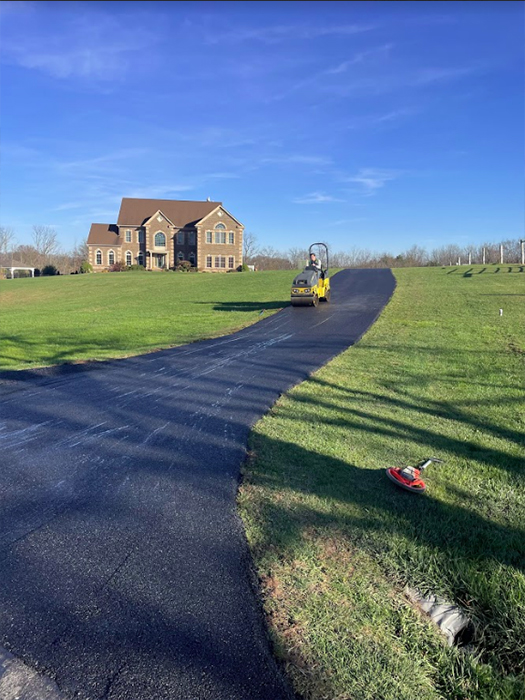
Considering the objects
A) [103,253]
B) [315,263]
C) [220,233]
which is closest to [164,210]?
[220,233]

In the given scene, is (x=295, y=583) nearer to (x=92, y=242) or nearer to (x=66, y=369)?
(x=66, y=369)

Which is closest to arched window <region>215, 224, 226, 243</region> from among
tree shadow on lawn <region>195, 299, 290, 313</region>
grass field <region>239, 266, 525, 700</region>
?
tree shadow on lawn <region>195, 299, 290, 313</region>

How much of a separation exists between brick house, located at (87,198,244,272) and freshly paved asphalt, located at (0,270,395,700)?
182 feet

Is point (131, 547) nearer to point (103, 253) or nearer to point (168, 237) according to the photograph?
point (168, 237)

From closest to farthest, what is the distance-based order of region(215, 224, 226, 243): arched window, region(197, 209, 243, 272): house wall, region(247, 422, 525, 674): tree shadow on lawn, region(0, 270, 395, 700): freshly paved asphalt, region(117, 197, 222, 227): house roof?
region(0, 270, 395, 700): freshly paved asphalt
region(247, 422, 525, 674): tree shadow on lawn
region(197, 209, 243, 272): house wall
region(215, 224, 226, 243): arched window
region(117, 197, 222, 227): house roof

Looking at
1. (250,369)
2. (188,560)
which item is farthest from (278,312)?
(188,560)

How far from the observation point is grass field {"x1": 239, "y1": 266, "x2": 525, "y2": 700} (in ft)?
8.01

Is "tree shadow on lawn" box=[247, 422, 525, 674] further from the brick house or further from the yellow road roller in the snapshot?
the brick house

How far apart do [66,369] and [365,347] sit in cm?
684

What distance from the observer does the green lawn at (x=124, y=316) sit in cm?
1261

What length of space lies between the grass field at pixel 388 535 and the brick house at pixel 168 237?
55.8 meters

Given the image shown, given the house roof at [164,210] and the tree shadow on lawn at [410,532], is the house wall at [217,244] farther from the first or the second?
the tree shadow on lawn at [410,532]

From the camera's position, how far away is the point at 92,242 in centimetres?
6384

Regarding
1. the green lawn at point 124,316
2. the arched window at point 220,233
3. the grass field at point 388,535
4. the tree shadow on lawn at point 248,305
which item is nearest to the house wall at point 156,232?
the arched window at point 220,233
